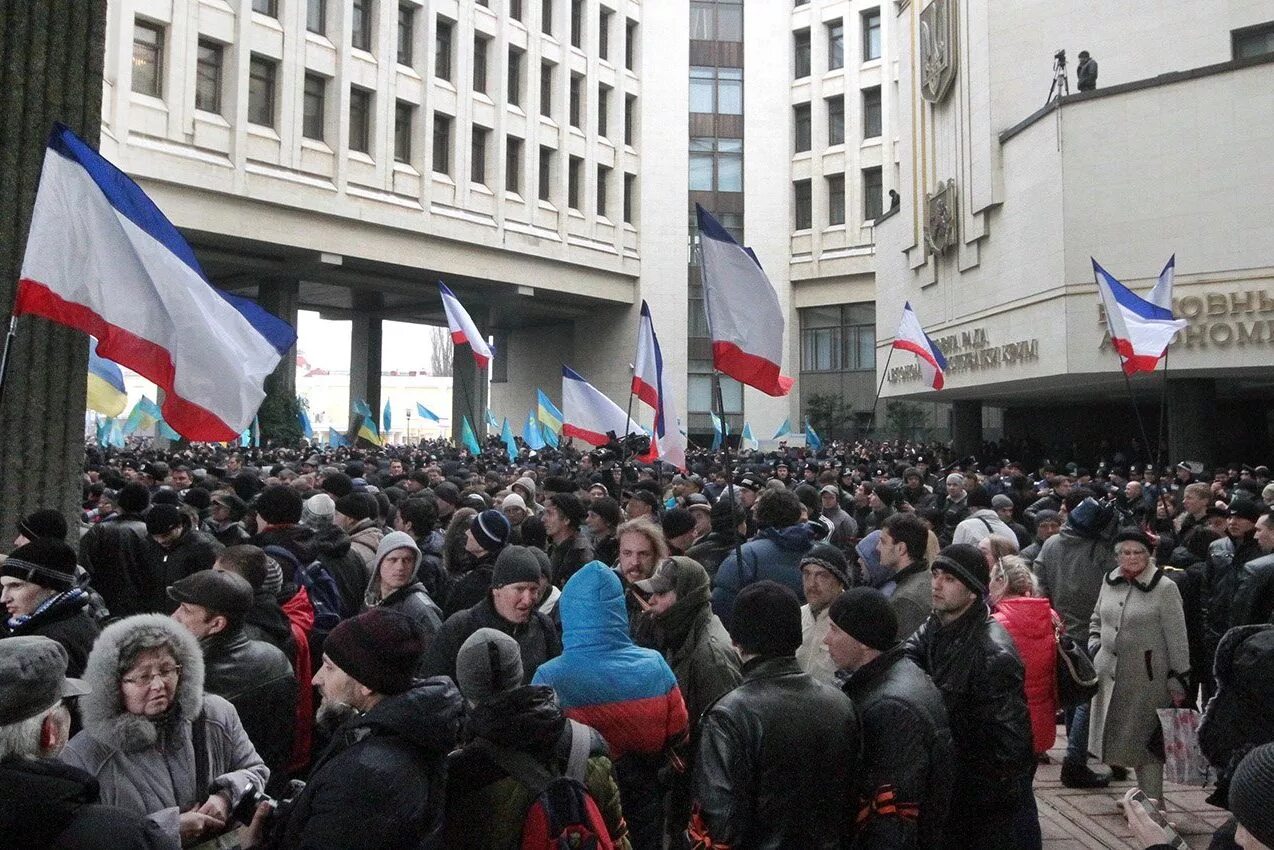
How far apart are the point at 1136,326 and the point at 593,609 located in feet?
34.1

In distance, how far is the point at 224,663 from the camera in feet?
12.2

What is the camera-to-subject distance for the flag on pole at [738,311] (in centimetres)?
719

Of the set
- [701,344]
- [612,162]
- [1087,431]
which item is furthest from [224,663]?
[701,344]

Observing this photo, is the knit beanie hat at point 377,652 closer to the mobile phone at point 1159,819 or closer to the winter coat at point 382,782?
the winter coat at point 382,782

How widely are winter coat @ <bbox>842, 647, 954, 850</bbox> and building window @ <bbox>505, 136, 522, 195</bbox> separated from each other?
34966 millimetres

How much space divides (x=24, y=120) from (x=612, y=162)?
35.8 meters

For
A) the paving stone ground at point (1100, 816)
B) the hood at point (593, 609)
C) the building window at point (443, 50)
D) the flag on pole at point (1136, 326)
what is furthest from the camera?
the building window at point (443, 50)

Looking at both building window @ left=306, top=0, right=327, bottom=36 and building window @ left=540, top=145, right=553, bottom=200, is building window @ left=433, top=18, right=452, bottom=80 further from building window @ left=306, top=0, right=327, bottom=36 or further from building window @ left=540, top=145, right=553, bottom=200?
building window @ left=540, top=145, right=553, bottom=200

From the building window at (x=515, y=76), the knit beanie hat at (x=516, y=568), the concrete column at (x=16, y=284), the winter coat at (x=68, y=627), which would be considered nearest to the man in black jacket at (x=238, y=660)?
the winter coat at (x=68, y=627)

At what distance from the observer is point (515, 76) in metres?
37.8

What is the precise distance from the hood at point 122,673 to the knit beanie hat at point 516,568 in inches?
59.6

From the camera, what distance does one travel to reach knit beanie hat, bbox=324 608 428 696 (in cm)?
287

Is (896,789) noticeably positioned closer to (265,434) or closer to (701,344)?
(265,434)

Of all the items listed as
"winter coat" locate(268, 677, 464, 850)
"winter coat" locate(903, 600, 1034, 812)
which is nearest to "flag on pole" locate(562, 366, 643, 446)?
"winter coat" locate(903, 600, 1034, 812)
